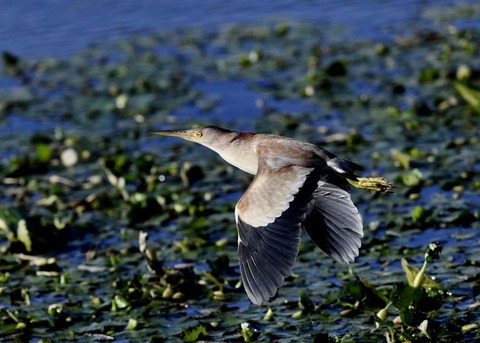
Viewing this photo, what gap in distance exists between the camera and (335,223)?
548cm

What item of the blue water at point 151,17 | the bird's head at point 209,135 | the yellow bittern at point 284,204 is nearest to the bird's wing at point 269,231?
the yellow bittern at point 284,204

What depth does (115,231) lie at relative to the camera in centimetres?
726

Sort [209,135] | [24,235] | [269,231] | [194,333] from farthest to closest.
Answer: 1. [24,235]
2. [209,135]
3. [194,333]
4. [269,231]

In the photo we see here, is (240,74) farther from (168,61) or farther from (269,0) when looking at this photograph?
(269,0)

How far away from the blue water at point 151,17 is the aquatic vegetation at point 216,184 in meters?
0.31

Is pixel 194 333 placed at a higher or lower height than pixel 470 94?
lower

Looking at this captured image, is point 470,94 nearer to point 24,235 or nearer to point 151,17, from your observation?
point 24,235

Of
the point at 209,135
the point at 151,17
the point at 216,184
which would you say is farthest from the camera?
the point at 151,17

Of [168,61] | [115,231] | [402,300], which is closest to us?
[402,300]

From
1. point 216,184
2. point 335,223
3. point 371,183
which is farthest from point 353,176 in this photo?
point 216,184

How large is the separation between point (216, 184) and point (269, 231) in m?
3.00

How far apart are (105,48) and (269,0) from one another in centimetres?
232

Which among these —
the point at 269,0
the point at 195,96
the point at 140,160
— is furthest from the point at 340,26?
the point at 140,160

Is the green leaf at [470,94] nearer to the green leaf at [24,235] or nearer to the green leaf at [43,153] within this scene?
the green leaf at [43,153]
